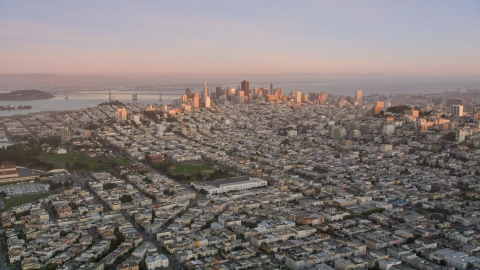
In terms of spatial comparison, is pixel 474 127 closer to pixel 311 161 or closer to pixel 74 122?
pixel 311 161

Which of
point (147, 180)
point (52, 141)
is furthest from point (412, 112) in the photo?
point (52, 141)

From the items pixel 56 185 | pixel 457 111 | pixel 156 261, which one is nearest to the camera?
pixel 156 261

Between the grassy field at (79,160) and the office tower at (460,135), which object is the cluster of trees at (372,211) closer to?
the grassy field at (79,160)

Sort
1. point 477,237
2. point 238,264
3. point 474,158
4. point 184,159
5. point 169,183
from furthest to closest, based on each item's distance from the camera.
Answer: point 184,159 < point 474,158 < point 169,183 < point 477,237 < point 238,264

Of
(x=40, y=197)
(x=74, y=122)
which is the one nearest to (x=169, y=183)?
(x=40, y=197)

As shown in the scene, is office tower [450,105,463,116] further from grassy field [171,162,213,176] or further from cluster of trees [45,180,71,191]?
cluster of trees [45,180,71,191]

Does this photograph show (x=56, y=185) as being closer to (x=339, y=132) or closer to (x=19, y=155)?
(x=19, y=155)

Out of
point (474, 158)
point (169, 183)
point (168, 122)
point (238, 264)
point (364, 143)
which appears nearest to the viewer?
point (238, 264)

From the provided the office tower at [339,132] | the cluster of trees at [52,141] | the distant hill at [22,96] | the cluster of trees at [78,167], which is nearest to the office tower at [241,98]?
the office tower at [339,132]
